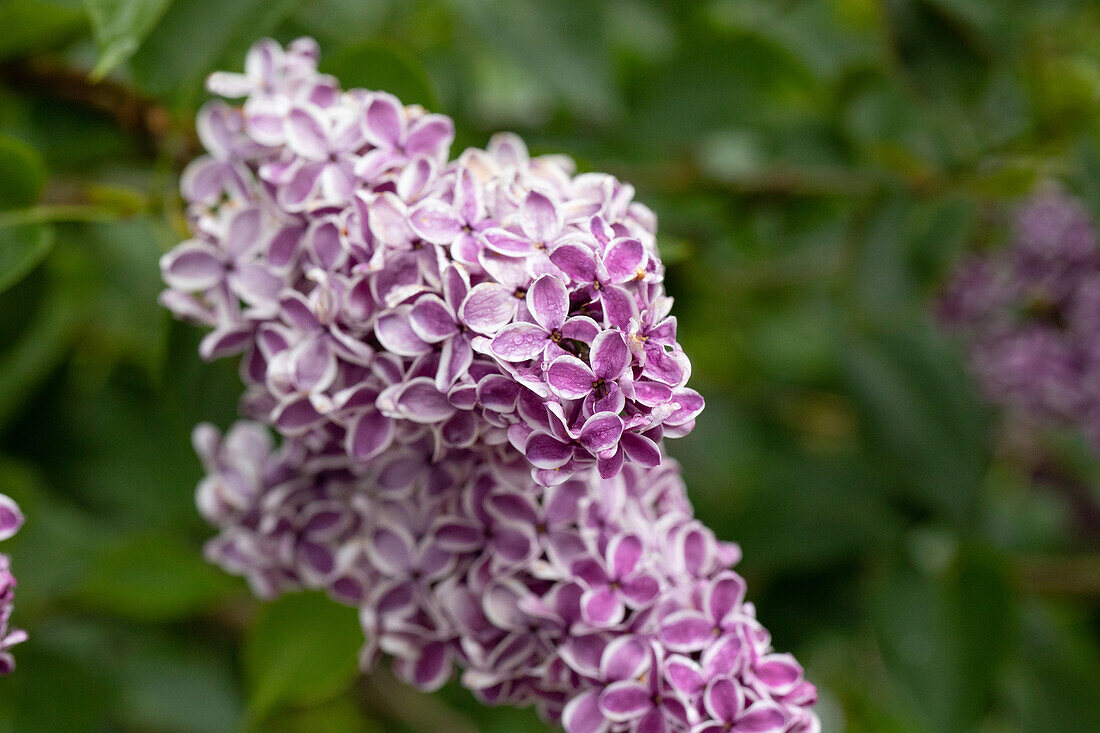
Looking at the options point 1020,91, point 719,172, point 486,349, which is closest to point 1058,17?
point 1020,91

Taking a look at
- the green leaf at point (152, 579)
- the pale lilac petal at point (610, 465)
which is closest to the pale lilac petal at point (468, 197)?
the pale lilac petal at point (610, 465)

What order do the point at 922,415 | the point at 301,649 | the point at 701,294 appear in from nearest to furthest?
the point at 301,649 < the point at 922,415 < the point at 701,294

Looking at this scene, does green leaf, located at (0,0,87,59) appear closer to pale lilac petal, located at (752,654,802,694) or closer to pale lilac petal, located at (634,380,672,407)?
pale lilac petal, located at (634,380,672,407)

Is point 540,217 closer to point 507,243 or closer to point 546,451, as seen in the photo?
point 507,243

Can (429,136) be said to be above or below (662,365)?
above

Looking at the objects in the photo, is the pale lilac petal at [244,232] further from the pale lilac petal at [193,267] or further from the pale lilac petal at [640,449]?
the pale lilac petal at [640,449]

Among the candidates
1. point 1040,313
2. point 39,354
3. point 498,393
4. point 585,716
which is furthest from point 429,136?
point 1040,313

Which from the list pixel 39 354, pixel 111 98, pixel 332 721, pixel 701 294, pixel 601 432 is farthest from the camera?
pixel 332 721

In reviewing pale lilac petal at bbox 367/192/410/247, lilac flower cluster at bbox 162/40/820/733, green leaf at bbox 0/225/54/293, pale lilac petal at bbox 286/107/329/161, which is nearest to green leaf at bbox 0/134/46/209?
green leaf at bbox 0/225/54/293
